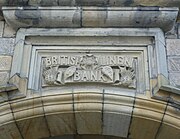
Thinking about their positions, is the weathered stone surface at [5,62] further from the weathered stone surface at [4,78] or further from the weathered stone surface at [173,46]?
the weathered stone surface at [173,46]

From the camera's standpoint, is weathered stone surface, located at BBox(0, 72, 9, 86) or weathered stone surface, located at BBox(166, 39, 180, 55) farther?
weathered stone surface, located at BBox(166, 39, 180, 55)

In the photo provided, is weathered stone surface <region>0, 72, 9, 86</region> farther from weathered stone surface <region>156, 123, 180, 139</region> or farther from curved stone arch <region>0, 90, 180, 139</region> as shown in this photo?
weathered stone surface <region>156, 123, 180, 139</region>

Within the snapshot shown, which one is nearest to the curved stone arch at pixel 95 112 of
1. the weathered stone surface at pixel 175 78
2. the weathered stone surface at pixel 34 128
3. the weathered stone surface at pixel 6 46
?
the weathered stone surface at pixel 34 128

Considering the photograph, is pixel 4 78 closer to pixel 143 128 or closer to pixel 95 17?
A: pixel 95 17

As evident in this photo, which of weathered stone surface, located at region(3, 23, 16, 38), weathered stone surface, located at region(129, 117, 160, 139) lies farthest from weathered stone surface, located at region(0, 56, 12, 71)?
weathered stone surface, located at region(129, 117, 160, 139)

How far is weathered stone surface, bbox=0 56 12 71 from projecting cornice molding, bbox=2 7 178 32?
0.30m

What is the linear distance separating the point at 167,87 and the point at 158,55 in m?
0.32

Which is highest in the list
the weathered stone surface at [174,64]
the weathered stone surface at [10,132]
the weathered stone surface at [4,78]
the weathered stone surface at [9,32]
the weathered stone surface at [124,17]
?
the weathered stone surface at [124,17]

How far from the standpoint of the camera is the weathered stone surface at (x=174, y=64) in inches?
122

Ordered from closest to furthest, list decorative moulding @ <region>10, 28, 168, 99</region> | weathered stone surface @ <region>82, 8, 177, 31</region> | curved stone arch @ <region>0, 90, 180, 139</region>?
1. curved stone arch @ <region>0, 90, 180, 139</region>
2. decorative moulding @ <region>10, 28, 168, 99</region>
3. weathered stone surface @ <region>82, 8, 177, 31</region>

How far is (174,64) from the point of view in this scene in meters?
3.11

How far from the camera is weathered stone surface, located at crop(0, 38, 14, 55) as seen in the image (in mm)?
3199

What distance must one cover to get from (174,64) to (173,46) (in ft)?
0.57

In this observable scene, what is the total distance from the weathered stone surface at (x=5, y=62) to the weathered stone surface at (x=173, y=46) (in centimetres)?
125
